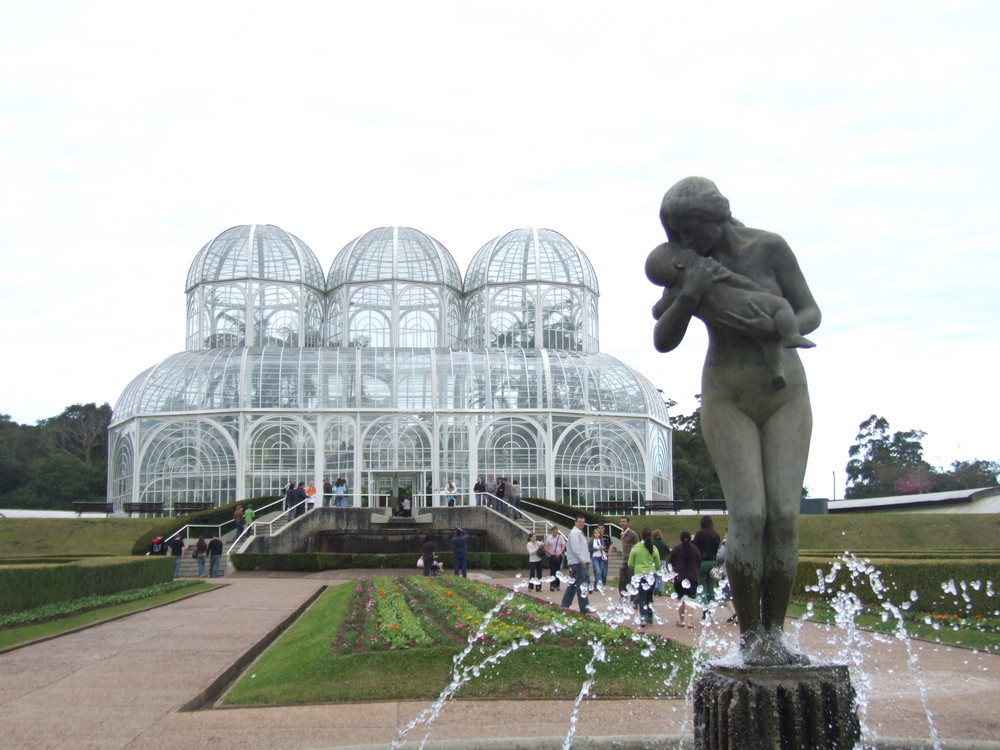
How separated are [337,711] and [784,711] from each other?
137 inches

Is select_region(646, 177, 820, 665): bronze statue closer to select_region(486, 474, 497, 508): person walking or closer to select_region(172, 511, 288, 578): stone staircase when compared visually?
select_region(172, 511, 288, 578): stone staircase

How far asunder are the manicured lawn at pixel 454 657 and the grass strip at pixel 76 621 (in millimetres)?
2834

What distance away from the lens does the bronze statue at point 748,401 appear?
4.50 meters

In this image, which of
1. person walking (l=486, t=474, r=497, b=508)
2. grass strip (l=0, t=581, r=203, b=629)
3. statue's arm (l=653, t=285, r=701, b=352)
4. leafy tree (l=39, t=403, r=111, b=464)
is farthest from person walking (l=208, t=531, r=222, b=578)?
leafy tree (l=39, t=403, r=111, b=464)

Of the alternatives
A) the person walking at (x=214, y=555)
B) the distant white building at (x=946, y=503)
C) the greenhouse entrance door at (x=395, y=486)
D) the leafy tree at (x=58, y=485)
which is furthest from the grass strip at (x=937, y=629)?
the leafy tree at (x=58, y=485)

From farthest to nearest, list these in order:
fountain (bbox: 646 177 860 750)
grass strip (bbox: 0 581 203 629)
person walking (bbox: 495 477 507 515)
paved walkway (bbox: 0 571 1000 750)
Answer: person walking (bbox: 495 477 507 515)
grass strip (bbox: 0 581 203 629)
paved walkway (bbox: 0 571 1000 750)
fountain (bbox: 646 177 860 750)

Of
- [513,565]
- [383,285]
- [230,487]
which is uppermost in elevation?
[383,285]

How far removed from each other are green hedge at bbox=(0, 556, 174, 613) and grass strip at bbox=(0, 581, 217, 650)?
2.37ft

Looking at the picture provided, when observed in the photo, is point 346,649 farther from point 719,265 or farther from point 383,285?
point 383,285

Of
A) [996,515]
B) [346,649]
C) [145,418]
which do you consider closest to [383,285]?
[145,418]

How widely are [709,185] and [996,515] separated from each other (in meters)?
30.7

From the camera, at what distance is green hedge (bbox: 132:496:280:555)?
28.5 m

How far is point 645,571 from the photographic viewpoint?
44.0ft

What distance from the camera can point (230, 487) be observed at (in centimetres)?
3838
